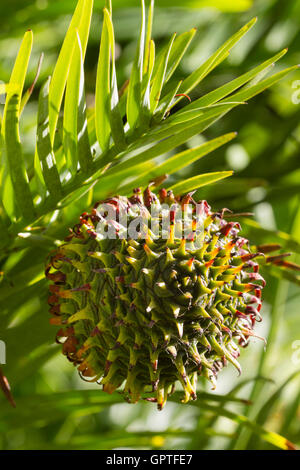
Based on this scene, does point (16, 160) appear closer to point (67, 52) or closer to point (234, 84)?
point (67, 52)

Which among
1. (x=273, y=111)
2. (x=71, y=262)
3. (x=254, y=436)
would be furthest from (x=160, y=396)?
(x=273, y=111)

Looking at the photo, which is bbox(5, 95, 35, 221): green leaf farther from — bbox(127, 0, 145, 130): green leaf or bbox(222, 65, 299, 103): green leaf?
bbox(222, 65, 299, 103): green leaf

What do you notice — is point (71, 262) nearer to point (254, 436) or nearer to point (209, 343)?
point (209, 343)

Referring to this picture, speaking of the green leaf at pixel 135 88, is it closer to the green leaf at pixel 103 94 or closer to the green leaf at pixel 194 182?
the green leaf at pixel 103 94

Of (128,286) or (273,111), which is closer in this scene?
(128,286)

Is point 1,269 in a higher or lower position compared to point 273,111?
lower

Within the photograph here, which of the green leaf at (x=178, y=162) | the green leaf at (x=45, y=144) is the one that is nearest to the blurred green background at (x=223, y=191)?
the green leaf at (x=178, y=162)

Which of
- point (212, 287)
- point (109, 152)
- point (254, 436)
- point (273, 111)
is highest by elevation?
point (273, 111)
